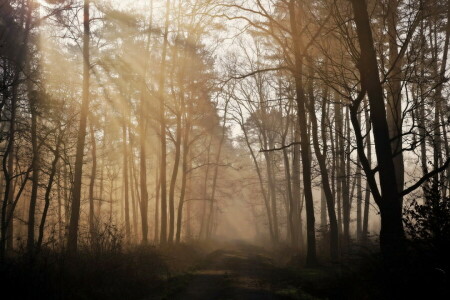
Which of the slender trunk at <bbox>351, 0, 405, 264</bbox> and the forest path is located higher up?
the slender trunk at <bbox>351, 0, 405, 264</bbox>

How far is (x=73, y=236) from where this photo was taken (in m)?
15.7

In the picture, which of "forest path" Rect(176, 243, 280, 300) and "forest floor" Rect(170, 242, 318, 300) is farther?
"forest path" Rect(176, 243, 280, 300)

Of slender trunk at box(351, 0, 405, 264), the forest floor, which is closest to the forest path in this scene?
the forest floor

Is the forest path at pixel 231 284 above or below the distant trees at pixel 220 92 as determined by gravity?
below

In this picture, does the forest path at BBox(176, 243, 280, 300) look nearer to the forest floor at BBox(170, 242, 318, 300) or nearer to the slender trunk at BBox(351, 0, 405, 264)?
the forest floor at BBox(170, 242, 318, 300)

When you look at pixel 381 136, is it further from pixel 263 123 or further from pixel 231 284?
pixel 263 123

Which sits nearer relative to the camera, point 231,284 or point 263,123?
point 231,284

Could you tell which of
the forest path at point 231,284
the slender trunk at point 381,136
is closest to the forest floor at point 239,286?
the forest path at point 231,284

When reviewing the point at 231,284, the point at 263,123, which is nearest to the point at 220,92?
the point at 263,123

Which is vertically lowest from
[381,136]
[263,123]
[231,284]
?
[231,284]

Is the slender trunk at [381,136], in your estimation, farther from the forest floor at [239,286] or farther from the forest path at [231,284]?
the forest path at [231,284]

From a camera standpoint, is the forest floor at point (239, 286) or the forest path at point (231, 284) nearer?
the forest floor at point (239, 286)

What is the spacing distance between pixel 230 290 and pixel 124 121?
787 inches

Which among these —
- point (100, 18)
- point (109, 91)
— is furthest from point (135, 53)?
point (100, 18)
